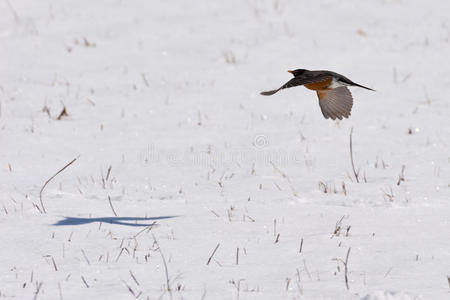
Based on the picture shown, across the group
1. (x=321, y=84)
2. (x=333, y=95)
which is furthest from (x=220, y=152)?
(x=321, y=84)

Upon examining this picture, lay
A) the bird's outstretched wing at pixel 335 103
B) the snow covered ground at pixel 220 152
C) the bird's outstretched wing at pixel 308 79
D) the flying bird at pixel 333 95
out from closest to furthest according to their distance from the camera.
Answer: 1. the snow covered ground at pixel 220 152
2. the bird's outstretched wing at pixel 308 79
3. the flying bird at pixel 333 95
4. the bird's outstretched wing at pixel 335 103

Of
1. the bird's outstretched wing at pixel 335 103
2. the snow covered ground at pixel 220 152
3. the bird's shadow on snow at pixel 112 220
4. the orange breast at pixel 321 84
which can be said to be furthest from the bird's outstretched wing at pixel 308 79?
the bird's shadow on snow at pixel 112 220

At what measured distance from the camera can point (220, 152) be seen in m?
6.81

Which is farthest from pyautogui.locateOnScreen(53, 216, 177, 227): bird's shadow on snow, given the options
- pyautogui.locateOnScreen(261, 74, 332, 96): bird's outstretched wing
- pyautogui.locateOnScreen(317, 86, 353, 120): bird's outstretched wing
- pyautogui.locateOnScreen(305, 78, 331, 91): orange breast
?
pyautogui.locateOnScreen(317, 86, 353, 120): bird's outstretched wing

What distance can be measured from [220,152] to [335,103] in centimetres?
158

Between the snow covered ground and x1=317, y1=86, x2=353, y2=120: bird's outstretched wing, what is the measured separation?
55 cm

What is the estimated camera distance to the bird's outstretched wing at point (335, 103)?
18.1 ft

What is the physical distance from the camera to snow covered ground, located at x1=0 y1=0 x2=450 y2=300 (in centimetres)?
378

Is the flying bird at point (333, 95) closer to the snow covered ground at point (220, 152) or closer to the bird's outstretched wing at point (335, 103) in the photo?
the bird's outstretched wing at point (335, 103)

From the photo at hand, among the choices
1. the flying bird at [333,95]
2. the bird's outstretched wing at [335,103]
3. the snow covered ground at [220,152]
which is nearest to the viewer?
the snow covered ground at [220,152]

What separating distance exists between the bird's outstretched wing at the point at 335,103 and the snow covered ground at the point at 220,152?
1.81 feet

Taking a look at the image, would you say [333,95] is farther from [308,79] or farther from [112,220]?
[112,220]

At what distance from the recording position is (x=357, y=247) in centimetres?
412

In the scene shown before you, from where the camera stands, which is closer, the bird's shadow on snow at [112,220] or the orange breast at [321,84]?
the bird's shadow on snow at [112,220]
